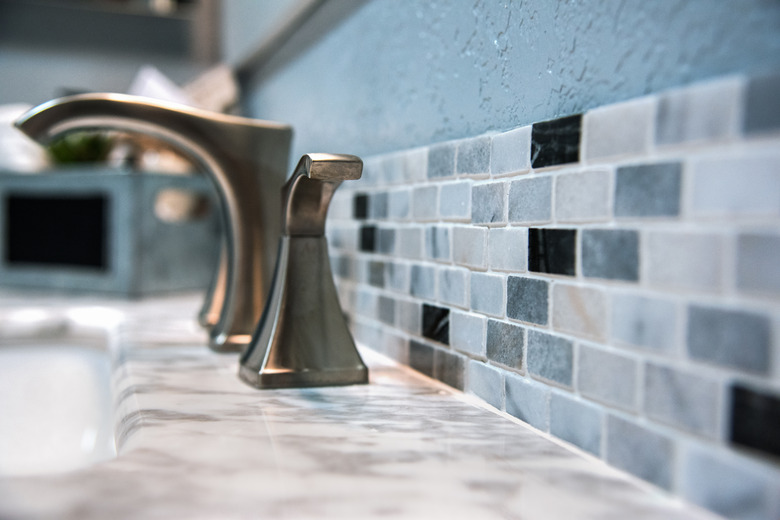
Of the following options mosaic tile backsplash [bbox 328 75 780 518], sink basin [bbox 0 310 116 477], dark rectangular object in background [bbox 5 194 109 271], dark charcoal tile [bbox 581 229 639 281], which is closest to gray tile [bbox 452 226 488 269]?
mosaic tile backsplash [bbox 328 75 780 518]

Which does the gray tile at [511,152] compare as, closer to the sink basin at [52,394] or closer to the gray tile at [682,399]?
the gray tile at [682,399]

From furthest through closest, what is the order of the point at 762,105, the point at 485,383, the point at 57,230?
the point at 57,230, the point at 485,383, the point at 762,105

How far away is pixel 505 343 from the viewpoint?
0.44m

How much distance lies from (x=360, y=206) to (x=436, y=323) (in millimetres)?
204

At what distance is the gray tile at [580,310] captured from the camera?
0.35 meters

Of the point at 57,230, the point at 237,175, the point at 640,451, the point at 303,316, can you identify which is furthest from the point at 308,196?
the point at 57,230

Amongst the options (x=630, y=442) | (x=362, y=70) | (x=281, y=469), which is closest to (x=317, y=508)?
(x=281, y=469)

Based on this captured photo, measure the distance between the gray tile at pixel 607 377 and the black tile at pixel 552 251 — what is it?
47 mm

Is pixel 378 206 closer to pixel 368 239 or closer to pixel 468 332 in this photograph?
pixel 368 239

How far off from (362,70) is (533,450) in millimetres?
485

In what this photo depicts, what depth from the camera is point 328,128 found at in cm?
84

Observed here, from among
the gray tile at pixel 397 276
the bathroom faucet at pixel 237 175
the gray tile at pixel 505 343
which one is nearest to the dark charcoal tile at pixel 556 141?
the gray tile at pixel 505 343

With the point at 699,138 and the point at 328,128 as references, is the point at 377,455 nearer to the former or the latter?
the point at 699,138

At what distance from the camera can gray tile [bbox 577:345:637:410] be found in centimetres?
33
